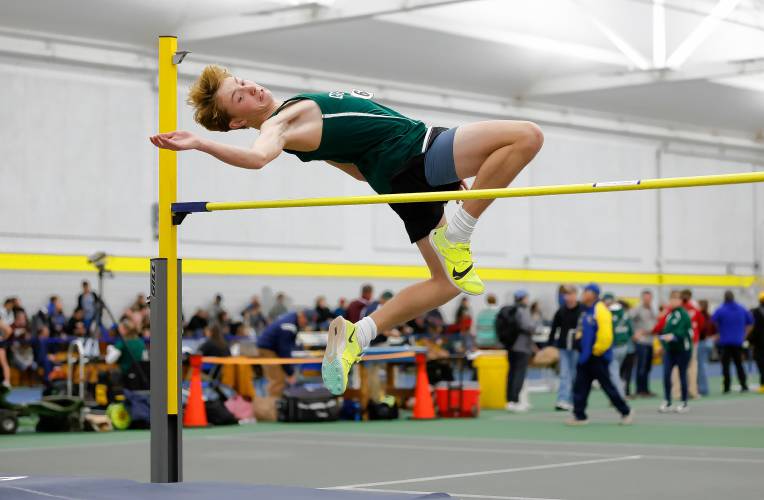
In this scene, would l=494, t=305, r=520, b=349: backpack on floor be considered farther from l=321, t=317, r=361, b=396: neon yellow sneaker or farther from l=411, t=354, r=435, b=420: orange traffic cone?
l=321, t=317, r=361, b=396: neon yellow sneaker

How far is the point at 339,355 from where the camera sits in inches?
234

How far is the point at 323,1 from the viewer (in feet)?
73.9

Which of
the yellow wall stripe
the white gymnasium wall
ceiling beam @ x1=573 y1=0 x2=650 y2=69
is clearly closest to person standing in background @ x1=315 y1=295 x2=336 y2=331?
the white gymnasium wall

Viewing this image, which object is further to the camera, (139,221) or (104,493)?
(139,221)

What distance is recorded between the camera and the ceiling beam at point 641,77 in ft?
89.8

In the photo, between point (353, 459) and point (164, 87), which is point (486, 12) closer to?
point (353, 459)

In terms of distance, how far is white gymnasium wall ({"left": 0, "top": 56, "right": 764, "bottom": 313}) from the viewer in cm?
2380

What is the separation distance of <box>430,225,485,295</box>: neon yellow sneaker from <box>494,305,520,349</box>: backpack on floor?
41.4 feet

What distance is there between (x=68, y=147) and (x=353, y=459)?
1416cm

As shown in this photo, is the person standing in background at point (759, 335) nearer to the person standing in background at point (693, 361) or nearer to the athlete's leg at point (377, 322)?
the person standing in background at point (693, 361)

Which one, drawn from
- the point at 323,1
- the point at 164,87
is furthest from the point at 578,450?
the point at 323,1

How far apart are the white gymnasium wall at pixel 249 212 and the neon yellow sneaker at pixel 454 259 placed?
1873 cm

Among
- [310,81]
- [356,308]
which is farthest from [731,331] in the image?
[310,81]

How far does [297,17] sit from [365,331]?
17500 millimetres
